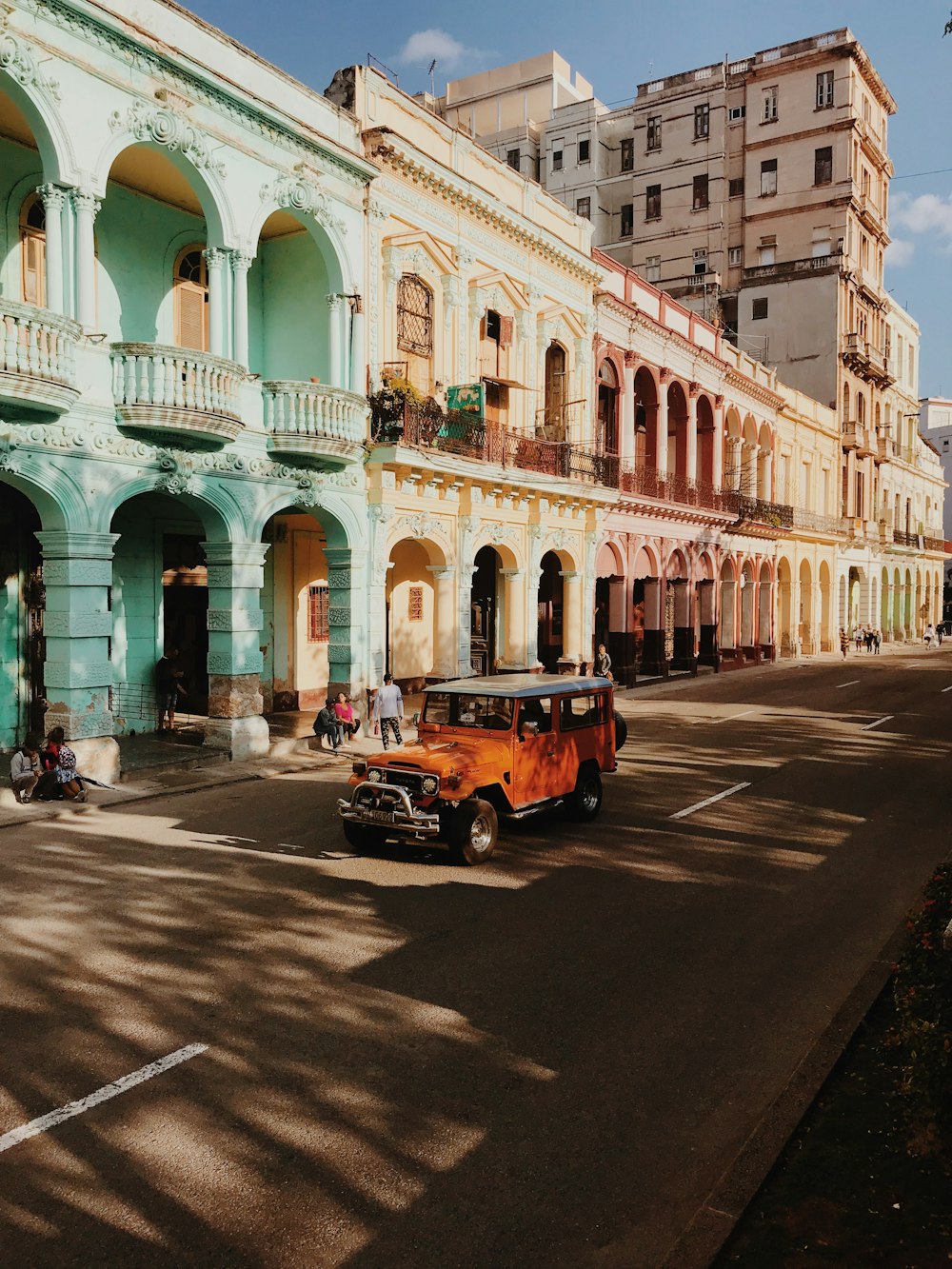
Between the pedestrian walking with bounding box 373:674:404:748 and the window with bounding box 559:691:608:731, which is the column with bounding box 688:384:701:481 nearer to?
the pedestrian walking with bounding box 373:674:404:748

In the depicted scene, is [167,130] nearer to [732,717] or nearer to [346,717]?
[346,717]

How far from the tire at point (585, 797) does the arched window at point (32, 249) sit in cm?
1134

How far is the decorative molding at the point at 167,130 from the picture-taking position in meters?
13.8

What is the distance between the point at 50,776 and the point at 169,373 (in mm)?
6030

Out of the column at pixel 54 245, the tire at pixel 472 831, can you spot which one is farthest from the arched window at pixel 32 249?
the tire at pixel 472 831

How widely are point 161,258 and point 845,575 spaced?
136ft

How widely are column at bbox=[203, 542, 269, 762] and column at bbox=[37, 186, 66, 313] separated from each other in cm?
449

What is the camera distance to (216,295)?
15.7m

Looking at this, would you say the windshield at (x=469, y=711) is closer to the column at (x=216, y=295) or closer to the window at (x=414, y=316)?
the column at (x=216, y=295)

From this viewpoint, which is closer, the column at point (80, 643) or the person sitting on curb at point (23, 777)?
the person sitting on curb at point (23, 777)

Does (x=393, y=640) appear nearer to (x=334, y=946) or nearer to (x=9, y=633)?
(x=9, y=633)

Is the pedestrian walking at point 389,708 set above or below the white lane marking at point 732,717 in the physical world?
above

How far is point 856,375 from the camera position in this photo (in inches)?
1895

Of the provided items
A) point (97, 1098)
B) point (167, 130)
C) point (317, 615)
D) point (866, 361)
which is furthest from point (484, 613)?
point (866, 361)
